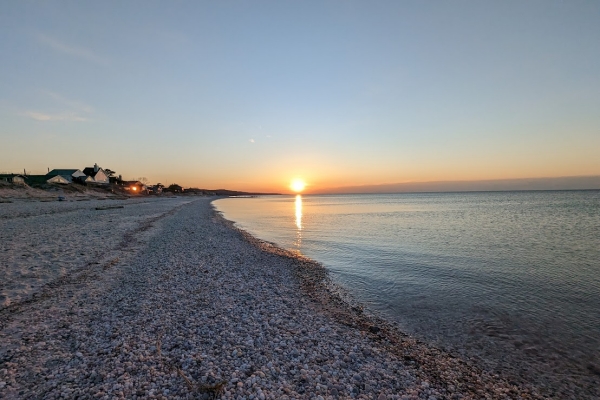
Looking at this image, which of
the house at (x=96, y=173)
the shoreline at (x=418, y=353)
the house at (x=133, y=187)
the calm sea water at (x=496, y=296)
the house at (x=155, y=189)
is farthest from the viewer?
the house at (x=155, y=189)

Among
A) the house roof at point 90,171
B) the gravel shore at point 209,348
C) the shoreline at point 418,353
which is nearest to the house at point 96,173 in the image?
the house roof at point 90,171

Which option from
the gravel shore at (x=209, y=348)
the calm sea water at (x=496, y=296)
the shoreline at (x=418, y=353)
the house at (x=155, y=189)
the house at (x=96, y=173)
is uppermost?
the house at (x=96, y=173)

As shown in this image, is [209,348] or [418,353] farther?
[418,353]

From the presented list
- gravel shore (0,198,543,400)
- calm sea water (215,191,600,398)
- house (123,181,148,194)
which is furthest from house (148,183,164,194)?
gravel shore (0,198,543,400)

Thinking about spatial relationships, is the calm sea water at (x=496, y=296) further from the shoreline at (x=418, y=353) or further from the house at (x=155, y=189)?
the house at (x=155, y=189)

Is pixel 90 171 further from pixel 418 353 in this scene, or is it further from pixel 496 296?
pixel 418 353

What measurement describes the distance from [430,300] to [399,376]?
6410mm

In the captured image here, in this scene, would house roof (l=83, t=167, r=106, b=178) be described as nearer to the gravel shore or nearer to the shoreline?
the gravel shore

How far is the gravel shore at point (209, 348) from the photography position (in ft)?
18.6

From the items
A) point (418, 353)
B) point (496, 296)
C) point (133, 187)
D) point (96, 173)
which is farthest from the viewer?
→ point (133, 187)

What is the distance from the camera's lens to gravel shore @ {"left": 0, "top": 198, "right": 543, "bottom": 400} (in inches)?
223

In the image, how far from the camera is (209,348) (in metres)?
7.07

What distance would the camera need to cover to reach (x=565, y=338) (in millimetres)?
9047

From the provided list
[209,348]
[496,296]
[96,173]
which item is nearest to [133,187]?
[96,173]
